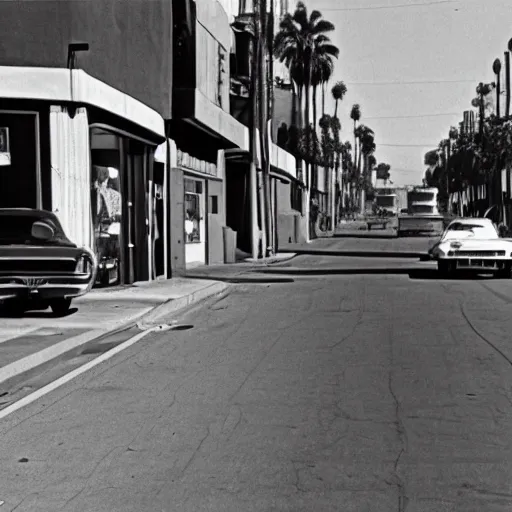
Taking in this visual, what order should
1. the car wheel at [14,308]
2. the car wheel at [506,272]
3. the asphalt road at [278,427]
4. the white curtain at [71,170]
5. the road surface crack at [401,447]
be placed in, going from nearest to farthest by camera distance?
the road surface crack at [401,447]
the asphalt road at [278,427]
the car wheel at [14,308]
the white curtain at [71,170]
the car wheel at [506,272]

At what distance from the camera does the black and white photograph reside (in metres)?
6.73

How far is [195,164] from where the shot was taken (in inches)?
1227

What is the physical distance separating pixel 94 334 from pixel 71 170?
6.34 meters

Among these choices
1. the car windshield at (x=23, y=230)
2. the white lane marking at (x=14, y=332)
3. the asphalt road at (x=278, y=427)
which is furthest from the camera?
the car windshield at (x=23, y=230)

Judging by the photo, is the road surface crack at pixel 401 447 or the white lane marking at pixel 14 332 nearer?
the road surface crack at pixel 401 447

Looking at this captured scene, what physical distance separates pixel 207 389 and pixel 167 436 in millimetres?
2109

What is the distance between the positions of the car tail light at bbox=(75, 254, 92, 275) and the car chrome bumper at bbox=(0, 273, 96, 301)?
107 mm

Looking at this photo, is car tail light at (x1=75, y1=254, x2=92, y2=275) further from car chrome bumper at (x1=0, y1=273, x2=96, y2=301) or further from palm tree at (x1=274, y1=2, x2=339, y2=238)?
palm tree at (x1=274, y1=2, x2=339, y2=238)

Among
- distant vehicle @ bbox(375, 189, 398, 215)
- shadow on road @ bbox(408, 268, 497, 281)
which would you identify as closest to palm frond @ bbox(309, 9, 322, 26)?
distant vehicle @ bbox(375, 189, 398, 215)

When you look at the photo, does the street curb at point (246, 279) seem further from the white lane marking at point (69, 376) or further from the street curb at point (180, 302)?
the white lane marking at point (69, 376)

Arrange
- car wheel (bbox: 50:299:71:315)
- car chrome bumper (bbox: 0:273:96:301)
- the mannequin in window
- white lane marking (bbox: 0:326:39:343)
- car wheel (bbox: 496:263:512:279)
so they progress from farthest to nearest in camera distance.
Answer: car wheel (bbox: 496:263:512:279) < the mannequin in window < car wheel (bbox: 50:299:71:315) < car chrome bumper (bbox: 0:273:96:301) < white lane marking (bbox: 0:326:39:343)

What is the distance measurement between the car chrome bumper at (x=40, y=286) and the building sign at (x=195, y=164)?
1309cm

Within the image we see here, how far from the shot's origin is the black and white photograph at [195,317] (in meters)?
6.73

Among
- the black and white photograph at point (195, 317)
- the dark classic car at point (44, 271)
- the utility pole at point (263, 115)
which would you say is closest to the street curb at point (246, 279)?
the black and white photograph at point (195, 317)
